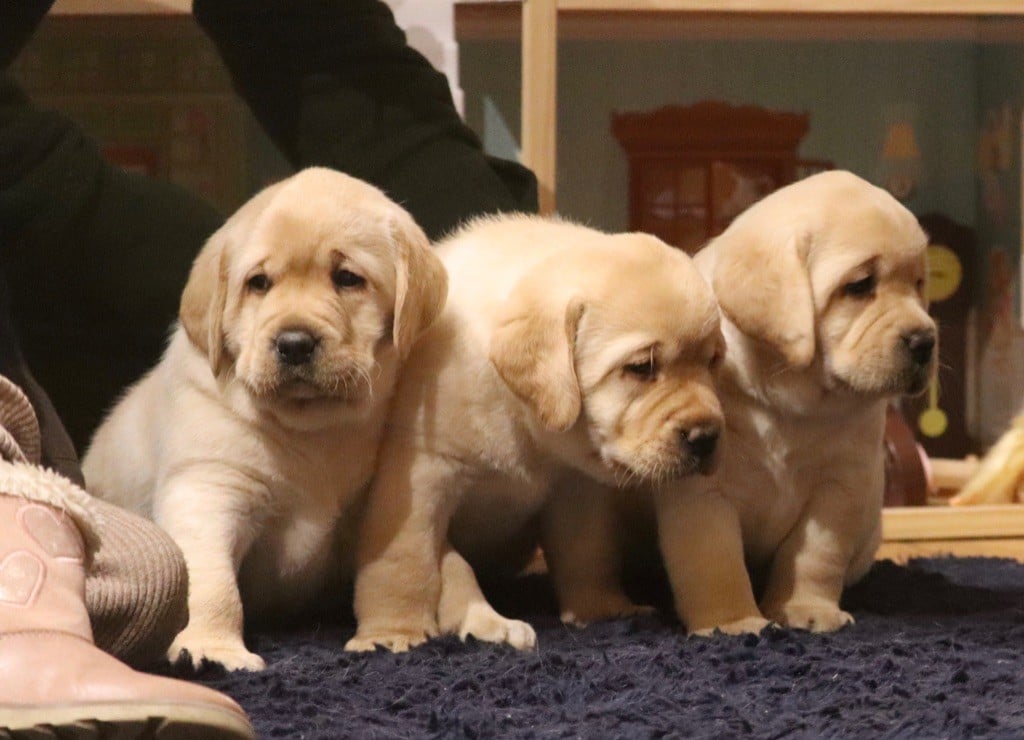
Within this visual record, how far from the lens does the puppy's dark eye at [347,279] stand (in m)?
2.04

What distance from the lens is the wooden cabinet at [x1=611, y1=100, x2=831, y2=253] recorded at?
3.20m

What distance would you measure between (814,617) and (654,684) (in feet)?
1.48

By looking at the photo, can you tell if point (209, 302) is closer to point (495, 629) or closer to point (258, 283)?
point (258, 283)

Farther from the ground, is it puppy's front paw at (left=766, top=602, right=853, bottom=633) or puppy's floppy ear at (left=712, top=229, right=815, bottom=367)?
puppy's floppy ear at (left=712, top=229, right=815, bottom=367)

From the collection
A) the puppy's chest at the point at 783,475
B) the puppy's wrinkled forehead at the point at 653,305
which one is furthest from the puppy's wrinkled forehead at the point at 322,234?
the puppy's chest at the point at 783,475

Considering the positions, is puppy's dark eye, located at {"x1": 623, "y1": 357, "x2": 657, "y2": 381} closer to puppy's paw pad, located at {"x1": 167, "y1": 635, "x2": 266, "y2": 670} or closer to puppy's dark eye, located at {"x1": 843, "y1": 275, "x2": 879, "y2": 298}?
puppy's dark eye, located at {"x1": 843, "y1": 275, "x2": 879, "y2": 298}

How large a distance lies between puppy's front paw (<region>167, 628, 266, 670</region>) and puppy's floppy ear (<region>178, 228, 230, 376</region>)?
39cm

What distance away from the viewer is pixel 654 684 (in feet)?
5.85

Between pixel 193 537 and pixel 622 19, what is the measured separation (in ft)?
5.37

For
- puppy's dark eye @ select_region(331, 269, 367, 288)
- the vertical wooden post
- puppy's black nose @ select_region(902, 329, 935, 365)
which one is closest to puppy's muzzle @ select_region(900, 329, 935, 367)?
puppy's black nose @ select_region(902, 329, 935, 365)

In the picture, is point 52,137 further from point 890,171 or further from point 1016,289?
point 1016,289

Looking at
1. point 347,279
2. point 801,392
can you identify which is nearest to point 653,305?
point 801,392

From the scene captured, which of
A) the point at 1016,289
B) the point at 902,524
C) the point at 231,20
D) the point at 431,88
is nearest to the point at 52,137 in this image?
the point at 231,20

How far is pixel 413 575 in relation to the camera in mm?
2084
